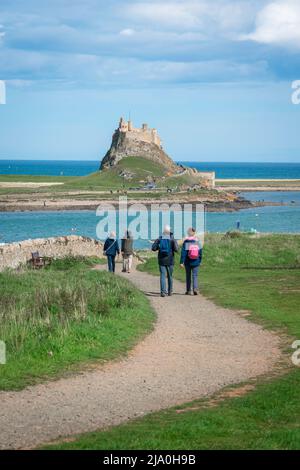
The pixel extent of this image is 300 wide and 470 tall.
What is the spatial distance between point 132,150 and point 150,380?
132833 mm

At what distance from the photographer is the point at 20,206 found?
4070 inches

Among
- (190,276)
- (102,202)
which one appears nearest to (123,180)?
(102,202)

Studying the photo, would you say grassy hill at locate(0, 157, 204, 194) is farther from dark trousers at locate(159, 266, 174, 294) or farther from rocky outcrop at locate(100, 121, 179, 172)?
dark trousers at locate(159, 266, 174, 294)

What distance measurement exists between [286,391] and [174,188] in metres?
115

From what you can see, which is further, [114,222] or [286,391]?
[114,222]

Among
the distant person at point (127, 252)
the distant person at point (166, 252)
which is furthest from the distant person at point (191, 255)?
the distant person at point (127, 252)

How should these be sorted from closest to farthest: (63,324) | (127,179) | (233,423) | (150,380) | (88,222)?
1. (233,423)
2. (150,380)
3. (63,324)
4. (88,222)
5. (127,179)

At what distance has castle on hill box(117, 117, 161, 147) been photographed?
480 ft

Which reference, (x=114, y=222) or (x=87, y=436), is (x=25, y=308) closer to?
(x=87, y=436)

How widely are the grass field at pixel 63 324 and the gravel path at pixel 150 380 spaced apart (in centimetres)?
36

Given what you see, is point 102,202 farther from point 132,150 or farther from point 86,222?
point 132,150

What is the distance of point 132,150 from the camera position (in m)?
143

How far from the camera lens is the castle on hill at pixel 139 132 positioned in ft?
480

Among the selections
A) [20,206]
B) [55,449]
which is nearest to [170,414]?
[55,449]
